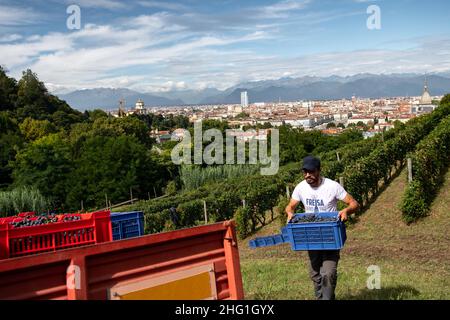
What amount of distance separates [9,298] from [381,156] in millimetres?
17787

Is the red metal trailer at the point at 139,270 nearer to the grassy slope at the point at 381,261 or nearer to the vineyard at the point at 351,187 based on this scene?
the grassy slope at the point at 381,261

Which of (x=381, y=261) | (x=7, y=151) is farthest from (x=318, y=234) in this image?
(x=7, y=151)

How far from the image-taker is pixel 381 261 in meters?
9.34

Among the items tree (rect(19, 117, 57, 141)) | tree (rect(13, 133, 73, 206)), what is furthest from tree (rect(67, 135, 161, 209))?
tree (rect(19, 117, 57, 141))

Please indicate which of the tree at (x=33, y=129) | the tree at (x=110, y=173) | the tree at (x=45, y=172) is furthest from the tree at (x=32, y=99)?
the tree at (x=45, y=172)

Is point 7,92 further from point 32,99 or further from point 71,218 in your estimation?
point 71,218

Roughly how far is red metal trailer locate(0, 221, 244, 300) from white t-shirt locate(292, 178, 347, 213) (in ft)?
4.72

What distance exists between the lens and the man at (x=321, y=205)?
4.92m

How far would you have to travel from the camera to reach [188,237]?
3.79 metres

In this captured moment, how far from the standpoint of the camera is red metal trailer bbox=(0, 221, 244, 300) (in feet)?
10.2

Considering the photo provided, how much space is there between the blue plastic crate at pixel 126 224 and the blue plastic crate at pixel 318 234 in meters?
1.55
